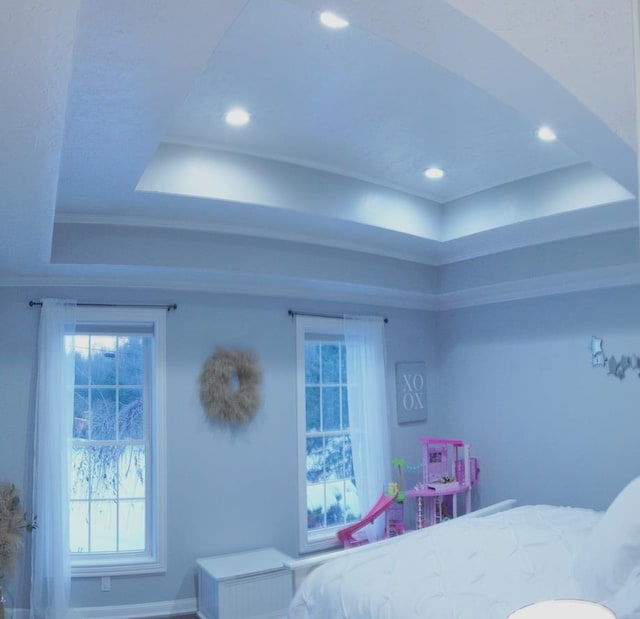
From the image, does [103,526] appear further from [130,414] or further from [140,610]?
[130,414]

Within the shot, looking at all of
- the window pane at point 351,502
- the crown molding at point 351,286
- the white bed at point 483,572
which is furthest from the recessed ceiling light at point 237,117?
the window pane at point 351,502

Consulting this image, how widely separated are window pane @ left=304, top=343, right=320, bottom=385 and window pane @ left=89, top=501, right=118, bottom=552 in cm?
178

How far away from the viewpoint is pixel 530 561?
2885 millimetres

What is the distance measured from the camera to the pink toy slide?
4871mm

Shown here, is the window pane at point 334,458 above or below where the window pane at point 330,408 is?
below

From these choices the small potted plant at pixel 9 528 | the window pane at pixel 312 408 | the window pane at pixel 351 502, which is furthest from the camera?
the window pane at pixel 351 502

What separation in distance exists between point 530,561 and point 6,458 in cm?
327

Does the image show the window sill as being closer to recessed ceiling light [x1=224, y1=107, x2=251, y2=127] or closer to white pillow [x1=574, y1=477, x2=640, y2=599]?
white pillow [x1=574, y1=477, x2=640, y2=599]

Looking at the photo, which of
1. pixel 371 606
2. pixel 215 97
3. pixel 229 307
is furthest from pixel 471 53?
pixel 229 307

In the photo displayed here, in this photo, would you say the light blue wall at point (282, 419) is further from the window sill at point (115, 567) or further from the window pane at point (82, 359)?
the window pane at point (82, 359)

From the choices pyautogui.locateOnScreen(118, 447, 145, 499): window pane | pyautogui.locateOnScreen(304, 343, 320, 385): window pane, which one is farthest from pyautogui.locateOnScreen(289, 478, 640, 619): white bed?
pyautogui.locateOnScreen(304, 343, 320, 385): window pane

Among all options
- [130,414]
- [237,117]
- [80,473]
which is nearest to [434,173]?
[237,117]

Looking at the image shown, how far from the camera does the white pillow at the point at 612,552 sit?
2332 mm

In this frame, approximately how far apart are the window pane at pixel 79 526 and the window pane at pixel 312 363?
1931mm
